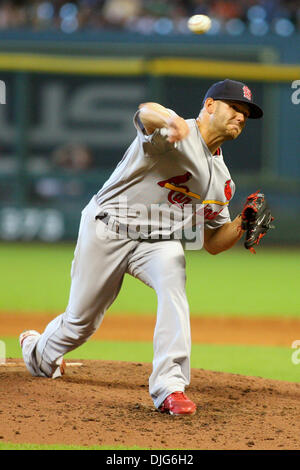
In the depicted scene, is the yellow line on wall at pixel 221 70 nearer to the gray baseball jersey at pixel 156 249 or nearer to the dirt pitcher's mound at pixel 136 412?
the dirt pitcher's mound at pixel 136 412

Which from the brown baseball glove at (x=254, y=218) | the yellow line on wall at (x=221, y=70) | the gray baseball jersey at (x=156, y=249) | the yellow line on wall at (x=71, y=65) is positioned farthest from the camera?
the yellow line on wall at (x=71, y=65)

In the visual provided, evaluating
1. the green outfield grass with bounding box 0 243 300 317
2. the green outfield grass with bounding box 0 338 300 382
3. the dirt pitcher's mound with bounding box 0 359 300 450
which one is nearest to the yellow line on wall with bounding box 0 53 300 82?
the green outfield grass with bounding box 0 243 300 317

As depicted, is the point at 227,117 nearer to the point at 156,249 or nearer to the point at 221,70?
the point at 156,249

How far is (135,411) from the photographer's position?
3.65 m

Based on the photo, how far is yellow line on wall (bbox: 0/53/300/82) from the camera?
12766 mm

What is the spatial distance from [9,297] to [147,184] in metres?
4.96

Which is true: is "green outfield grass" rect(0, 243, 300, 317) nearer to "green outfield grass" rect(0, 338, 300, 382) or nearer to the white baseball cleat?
"green outfield grass" rect(0, 338, 300, 382)

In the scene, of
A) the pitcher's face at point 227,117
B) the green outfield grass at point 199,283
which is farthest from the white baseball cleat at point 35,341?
the green outfield grass at point 199,283

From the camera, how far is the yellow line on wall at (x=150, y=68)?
41.9ft

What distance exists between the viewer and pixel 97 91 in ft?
43.1

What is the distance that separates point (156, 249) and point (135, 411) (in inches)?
31.9

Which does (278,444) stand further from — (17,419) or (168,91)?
(168,91)

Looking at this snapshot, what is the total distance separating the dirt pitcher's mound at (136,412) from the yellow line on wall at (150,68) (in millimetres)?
8906

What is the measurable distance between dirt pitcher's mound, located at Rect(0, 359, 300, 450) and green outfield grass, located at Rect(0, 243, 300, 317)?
314 cm
